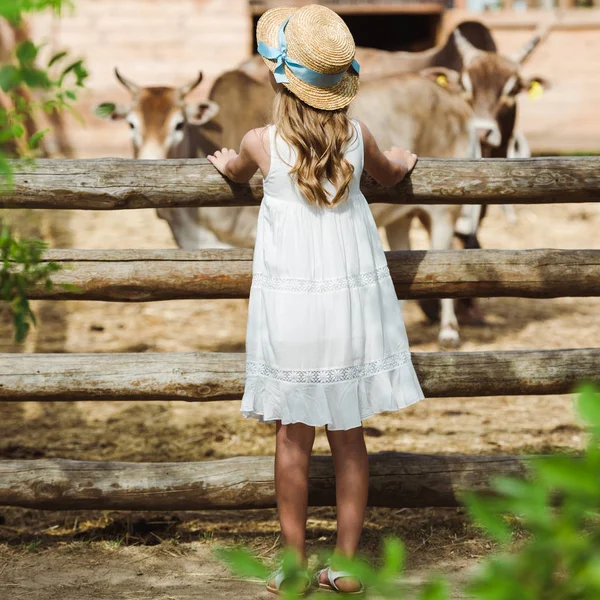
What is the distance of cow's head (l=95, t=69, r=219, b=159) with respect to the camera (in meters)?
6.10

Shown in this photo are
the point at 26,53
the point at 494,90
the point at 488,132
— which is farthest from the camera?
the point at 494,90

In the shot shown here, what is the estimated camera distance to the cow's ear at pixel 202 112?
249 inches

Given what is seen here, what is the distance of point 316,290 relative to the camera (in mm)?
2752

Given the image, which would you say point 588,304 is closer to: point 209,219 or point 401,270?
point 209,219

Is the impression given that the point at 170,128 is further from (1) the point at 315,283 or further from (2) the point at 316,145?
(1) the point at 315,283

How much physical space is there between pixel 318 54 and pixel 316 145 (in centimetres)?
27

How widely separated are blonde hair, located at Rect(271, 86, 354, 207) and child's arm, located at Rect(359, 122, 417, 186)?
0.51 ft

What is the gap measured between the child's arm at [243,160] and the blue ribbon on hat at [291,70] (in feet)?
0.69

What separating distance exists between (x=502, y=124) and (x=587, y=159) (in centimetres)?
430

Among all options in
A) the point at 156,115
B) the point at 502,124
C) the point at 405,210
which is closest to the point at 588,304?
the point at 502,124

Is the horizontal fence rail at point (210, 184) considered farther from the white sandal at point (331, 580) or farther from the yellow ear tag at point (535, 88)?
the yellow ear tag at point (535, 88)

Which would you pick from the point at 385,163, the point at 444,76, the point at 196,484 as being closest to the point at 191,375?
the point at 196,484

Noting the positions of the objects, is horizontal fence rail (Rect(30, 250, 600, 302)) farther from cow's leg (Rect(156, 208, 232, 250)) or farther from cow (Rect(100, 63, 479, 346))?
cow's leg (Rect(156, 208, 232, 250))

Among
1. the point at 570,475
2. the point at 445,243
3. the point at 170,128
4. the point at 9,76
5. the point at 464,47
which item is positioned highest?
the point at 464,47
